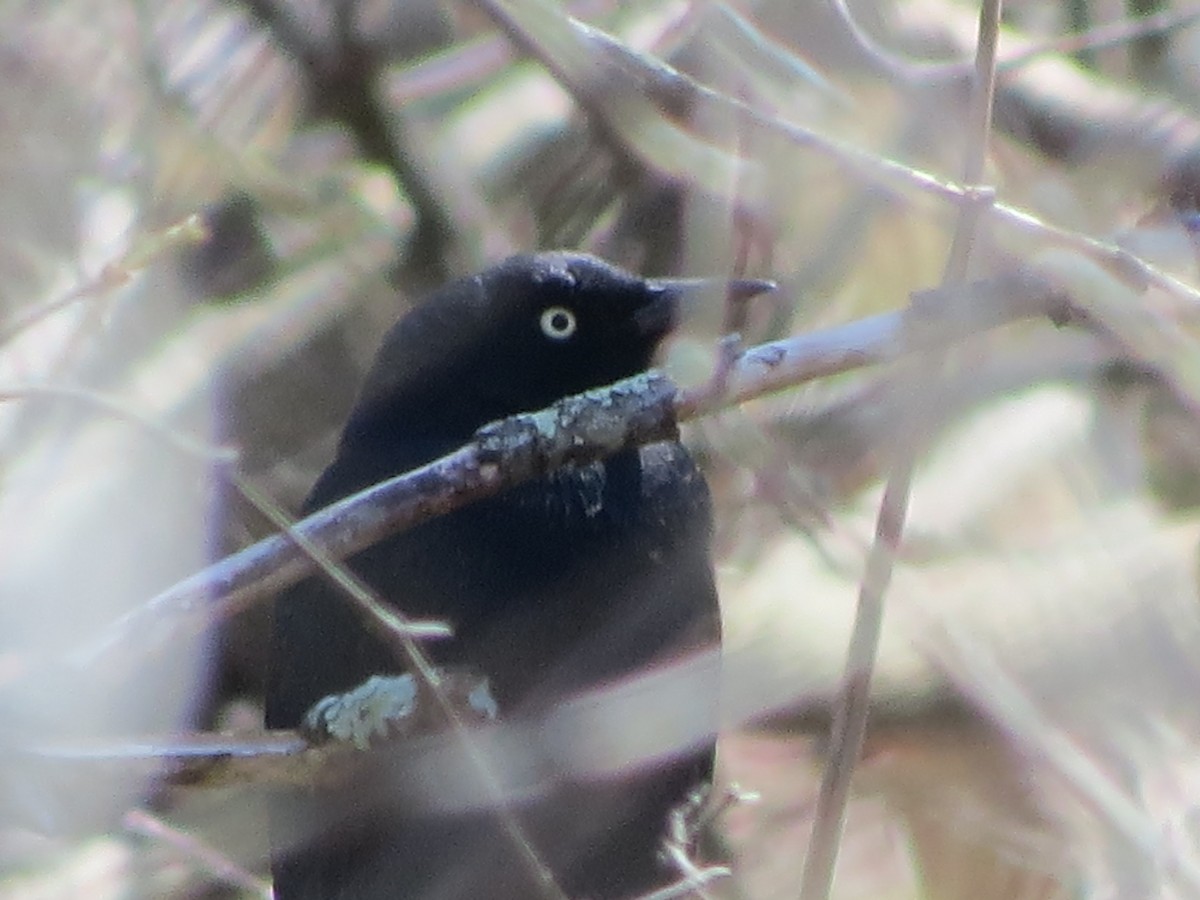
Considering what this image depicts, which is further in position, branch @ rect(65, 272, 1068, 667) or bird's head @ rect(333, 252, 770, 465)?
bird's head @ rect(333, 252, 770, 465)

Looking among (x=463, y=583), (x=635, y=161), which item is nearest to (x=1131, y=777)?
(x=463, y=583)

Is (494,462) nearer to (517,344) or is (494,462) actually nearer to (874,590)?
(874,590)

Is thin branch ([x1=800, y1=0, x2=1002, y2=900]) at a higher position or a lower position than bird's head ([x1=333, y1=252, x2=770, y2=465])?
lower

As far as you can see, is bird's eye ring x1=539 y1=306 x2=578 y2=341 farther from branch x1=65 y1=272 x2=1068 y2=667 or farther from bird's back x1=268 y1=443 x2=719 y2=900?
branch x1=65 y1=272 x2=1068 y2=667

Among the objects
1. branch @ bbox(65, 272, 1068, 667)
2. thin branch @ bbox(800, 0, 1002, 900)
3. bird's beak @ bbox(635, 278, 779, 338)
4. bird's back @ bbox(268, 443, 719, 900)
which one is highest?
bird's beak @ bbox(635, 278, 779, 338)

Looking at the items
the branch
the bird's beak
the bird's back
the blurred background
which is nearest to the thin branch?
the branch

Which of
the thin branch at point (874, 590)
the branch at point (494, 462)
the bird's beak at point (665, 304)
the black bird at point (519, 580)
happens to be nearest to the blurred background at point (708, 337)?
the bird's beak at point (665, 304)

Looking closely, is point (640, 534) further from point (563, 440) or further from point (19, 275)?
point (19, 275)

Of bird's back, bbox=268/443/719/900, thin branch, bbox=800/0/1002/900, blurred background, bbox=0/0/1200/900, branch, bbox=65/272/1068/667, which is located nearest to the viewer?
thin branch, bbox=800/0/1002/900
